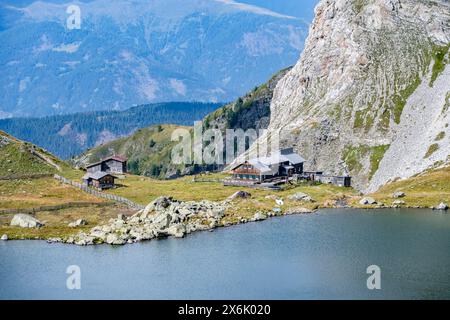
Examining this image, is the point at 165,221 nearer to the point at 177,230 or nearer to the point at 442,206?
the point at 177,230

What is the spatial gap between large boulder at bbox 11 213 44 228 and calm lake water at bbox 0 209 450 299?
1109cm

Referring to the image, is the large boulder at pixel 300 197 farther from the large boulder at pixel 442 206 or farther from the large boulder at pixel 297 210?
the large boulder at pixel 442 206

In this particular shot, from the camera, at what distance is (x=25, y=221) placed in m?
144

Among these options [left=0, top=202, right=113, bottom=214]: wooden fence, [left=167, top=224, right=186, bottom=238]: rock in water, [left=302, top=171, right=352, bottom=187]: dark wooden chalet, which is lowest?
[left=167, top=224, right=186, bottom=238]: rock in water

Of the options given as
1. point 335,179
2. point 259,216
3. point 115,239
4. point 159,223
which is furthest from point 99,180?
point 335,179

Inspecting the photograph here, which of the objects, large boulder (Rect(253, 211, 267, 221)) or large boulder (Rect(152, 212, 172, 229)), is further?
large boulder (Rect(253, 211, 267, 221))

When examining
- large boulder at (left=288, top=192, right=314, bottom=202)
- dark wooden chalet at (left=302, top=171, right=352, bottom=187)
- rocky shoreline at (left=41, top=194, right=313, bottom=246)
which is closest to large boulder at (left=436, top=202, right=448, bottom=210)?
rocky shoreline at (left=41, top=194, right=313, bottom=246)

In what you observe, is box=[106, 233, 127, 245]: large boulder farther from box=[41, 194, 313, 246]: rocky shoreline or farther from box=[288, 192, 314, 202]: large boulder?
box=[288, 192, 314, 202]: large boulder

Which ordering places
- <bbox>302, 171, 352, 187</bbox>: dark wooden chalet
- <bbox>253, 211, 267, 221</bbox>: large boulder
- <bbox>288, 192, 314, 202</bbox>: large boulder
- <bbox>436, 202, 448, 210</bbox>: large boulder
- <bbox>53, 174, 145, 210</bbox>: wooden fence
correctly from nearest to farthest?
<bbox>253, 211, 267, 221</bbox>: large boulder < <bbox>436, 202, 448, 210</bbox>: large boulder < <bbox>53, 174, 145, 210</bbox>: wooden fence < <bbox>288, 192, 314, 202</bbox>: large boulder < <bbox>302, 171, 352, 187</bbox>: dark wooden chalet

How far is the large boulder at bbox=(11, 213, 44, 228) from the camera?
468ft
